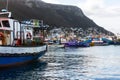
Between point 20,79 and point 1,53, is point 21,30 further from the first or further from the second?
point 20,79

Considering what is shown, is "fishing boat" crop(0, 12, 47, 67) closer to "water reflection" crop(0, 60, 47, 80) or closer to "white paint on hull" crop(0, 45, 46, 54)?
"white paint on hull" crop(0, 45, 46, 54)

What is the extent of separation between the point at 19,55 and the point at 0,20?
20.2 ft

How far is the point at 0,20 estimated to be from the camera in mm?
51781

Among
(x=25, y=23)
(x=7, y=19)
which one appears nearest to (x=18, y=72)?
(x=7, y=19)

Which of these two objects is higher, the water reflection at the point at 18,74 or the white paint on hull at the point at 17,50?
the white paint on hull at the point at 17,50

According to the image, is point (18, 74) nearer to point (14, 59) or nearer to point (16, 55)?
point (14, 59)

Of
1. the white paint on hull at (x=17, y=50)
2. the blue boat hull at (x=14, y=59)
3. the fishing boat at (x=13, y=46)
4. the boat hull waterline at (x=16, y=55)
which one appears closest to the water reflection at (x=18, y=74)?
the blue boat hull at (x=14, y=59)

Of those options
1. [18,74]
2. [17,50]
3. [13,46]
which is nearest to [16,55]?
[17,50]

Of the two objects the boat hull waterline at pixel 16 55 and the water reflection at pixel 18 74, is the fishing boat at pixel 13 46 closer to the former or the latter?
the boat hull waterline at pixel 16 55

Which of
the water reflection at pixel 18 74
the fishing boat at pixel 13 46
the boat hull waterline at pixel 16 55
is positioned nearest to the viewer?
the water reflection at pixel 18 74

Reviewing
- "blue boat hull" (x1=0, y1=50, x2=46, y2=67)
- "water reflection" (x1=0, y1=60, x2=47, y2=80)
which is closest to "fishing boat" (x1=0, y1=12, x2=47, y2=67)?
"blue boat hull" (x1=0, y1=50, x2=46, y2=67)

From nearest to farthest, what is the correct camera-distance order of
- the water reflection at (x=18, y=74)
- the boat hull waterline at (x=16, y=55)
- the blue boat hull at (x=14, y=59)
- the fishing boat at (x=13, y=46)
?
the water reflection at (x=18, y=74) → the boat hull waterline at (x=16, y=55) → the blue boat hull at (x=14, y=59) → the fishing boat at (x=13, y=46)

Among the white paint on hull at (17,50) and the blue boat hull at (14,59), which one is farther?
the blue boat hull at (14,59)

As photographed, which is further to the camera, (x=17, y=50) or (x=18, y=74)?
(x=17, y=50)
